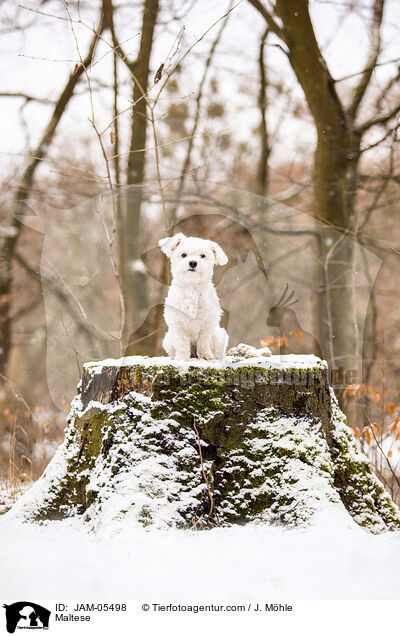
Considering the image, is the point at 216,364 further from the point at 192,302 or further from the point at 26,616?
the point at 26,616

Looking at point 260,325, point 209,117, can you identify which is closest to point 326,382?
point 260,325

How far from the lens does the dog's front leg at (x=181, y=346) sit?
3.20 m

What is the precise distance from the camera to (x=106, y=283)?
396 cm

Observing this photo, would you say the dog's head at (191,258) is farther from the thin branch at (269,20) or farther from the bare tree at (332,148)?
the thin branch at (269,20)

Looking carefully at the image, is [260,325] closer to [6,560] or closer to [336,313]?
[336,313]

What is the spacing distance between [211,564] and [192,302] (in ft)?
5.30

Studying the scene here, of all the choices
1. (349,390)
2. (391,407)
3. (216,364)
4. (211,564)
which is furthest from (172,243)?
(391,407)

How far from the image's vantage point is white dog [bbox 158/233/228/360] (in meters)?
3.15

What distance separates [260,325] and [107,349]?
52.8 inches

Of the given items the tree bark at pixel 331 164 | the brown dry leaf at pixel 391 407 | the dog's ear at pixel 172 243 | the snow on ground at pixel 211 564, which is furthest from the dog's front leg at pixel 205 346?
the brown dry leaf at pixel 391 407

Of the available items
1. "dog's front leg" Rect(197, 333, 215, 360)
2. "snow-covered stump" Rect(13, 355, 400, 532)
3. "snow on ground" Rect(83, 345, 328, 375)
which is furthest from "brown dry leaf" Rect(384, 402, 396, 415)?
"dog's front leg" Rect(197, 333, 215, 360)

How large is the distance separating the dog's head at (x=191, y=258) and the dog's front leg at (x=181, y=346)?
37 cm

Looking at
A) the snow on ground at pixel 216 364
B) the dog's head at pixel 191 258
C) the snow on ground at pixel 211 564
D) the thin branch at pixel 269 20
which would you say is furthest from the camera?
the thin branch at pixel 269 20

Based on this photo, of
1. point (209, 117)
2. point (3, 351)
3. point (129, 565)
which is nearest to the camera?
point (129, 565)
